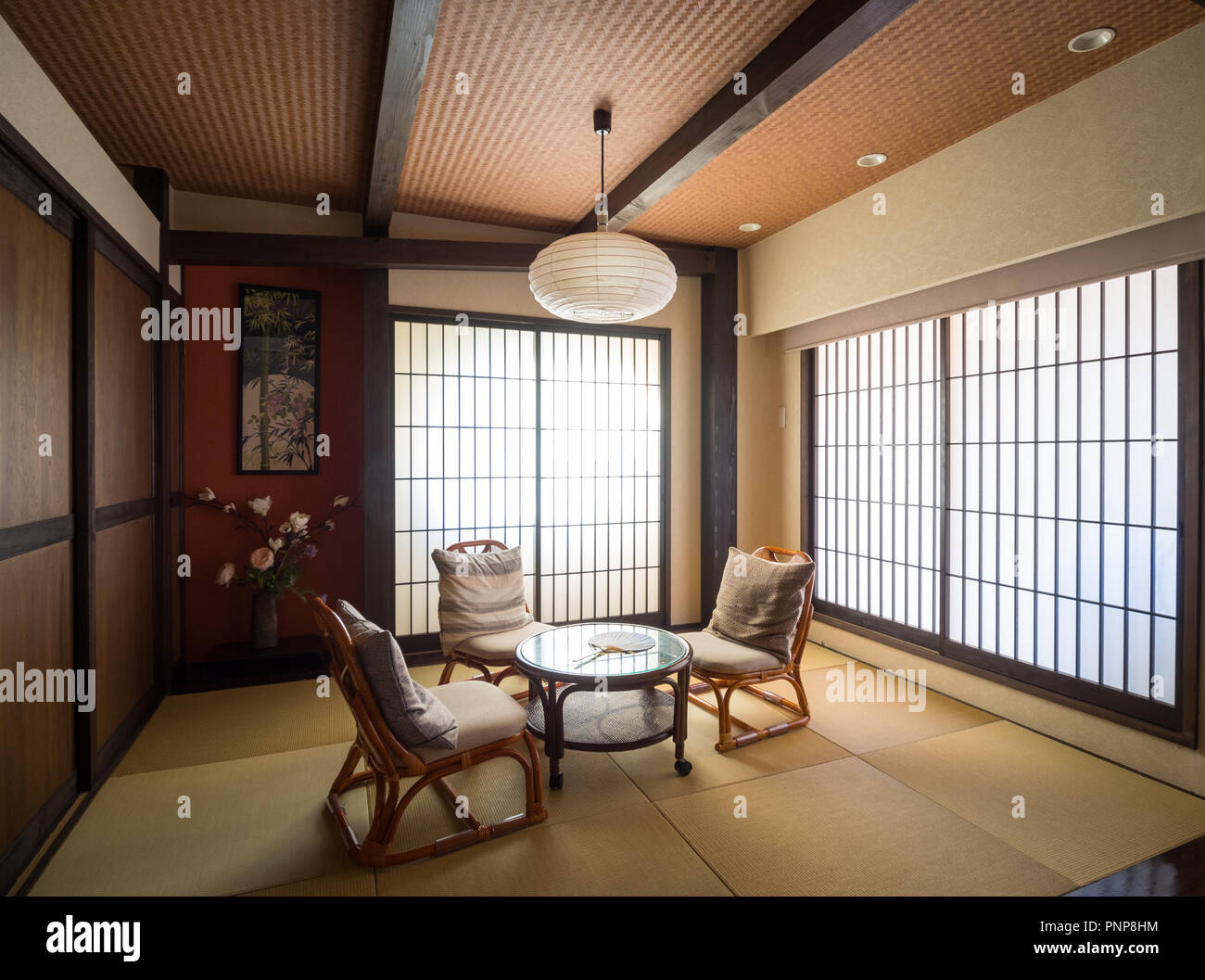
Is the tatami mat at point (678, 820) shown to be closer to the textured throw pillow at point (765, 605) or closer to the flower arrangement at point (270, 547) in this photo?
the textured throw pillow at point (765, 605)

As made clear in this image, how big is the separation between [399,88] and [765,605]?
3032 mm

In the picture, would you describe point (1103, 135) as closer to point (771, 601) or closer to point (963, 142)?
point (963, 142)

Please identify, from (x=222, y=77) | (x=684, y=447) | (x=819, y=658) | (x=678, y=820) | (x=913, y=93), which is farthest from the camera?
(x=684, y=447)

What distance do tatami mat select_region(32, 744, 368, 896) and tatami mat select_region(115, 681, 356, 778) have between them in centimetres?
14

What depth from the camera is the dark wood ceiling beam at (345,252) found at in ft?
12.8

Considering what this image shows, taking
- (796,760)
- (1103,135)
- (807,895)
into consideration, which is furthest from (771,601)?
(1103,135)

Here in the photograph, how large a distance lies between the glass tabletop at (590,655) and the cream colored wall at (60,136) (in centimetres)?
270

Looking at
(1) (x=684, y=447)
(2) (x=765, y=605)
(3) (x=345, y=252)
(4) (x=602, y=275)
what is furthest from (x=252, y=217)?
(2) (x=765, y=605)

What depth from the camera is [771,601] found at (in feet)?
11.4

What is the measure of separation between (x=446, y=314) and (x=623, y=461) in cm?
179

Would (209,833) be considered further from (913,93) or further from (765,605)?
(913,93)

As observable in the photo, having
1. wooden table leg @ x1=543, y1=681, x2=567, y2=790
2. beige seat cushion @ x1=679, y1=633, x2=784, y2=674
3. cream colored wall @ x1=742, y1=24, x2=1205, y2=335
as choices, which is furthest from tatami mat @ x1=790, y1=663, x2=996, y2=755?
cream colored wall @ x1=742, y1=24, x2=1205, y2=335

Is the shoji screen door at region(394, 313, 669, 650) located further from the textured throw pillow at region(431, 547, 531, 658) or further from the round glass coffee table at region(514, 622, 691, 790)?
the round glass coffee table at region(514, 622, 691, 790)

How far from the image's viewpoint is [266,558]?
4168 millimetres
